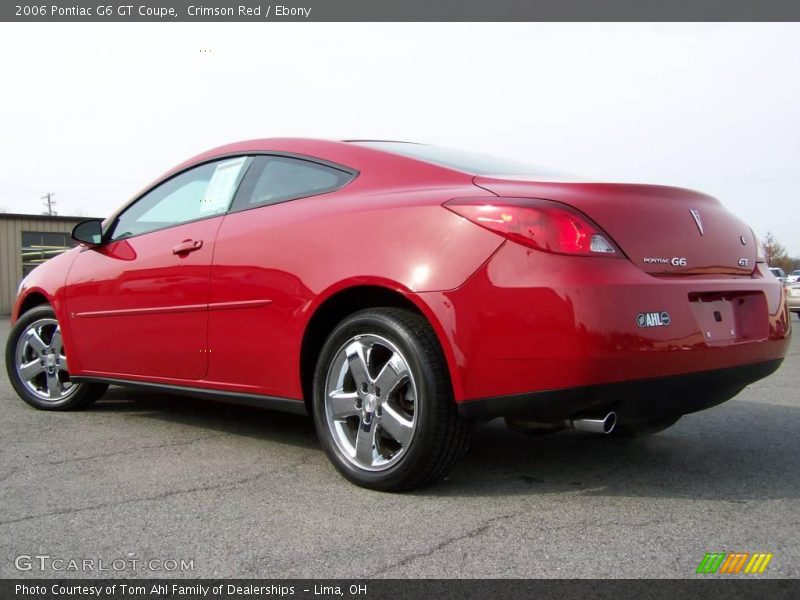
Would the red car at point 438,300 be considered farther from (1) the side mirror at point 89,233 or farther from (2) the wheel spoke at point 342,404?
(1) the side mirror at point 89,233

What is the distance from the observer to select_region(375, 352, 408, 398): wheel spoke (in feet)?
10.0

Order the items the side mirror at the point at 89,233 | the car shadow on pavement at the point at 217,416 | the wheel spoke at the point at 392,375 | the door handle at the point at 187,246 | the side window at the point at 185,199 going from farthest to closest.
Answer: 1. the side mirror at the point at 89,233
2. the car shadow on pavement at the point at 217,416
3. the side window at the point at 185,199
4. the door handle at the point at 187,246
5. the wheel spoke at the point at 392,375

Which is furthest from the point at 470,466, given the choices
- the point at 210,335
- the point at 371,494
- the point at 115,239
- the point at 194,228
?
the point at 115,239

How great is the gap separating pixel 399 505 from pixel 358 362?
0.61m

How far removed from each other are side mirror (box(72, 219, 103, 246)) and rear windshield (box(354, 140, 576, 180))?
193 centimetres

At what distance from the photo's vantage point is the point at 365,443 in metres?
3.16

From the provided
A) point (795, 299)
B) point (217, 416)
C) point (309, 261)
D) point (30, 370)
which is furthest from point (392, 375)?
point (795, 299)

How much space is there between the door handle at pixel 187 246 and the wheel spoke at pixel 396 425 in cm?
146

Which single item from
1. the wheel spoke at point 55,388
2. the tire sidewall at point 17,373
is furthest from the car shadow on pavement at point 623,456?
the wheel spoke at point 55,388

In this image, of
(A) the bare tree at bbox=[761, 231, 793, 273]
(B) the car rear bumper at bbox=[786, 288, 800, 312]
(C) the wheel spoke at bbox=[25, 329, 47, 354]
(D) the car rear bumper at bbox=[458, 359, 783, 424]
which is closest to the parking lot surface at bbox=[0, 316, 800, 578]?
(D) the car rear bumper at bbox=[458, 359, 783, 424]

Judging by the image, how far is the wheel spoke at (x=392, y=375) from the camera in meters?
3.05

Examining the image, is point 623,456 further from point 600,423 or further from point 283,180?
point 283,180

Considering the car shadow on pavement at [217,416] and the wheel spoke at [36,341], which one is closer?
the car shadow on pavement at [217,416]

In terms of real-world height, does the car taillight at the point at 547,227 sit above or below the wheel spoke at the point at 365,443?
above
